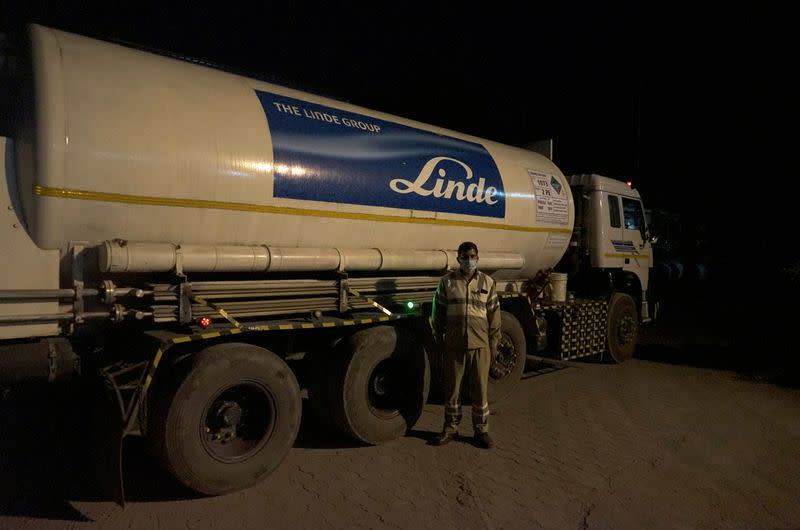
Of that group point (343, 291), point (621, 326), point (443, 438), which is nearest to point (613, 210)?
point (621, 326)

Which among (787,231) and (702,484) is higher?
(787,231)

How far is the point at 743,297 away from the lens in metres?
22.8

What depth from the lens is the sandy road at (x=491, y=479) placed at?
4.05 meters

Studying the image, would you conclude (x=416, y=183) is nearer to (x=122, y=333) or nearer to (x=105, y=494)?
(x=122, y=333)

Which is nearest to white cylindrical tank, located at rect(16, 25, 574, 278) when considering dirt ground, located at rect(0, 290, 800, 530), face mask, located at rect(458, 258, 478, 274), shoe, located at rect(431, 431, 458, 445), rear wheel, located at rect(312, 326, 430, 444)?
face mask, located at rect(458, 258, 478, 274)

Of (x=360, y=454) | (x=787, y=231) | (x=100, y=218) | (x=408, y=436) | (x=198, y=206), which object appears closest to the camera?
(x=100, y=218)

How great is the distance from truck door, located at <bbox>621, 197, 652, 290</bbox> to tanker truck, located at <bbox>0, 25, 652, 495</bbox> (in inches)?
172

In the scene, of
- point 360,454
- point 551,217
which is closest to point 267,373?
point 360,454

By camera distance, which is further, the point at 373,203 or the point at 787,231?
the point at 787,231

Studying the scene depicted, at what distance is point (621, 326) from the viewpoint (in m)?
9.58

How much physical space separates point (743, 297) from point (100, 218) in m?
24.9

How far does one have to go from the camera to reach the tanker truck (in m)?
3.90

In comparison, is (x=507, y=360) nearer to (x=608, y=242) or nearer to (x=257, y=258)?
(x=608, y=242)

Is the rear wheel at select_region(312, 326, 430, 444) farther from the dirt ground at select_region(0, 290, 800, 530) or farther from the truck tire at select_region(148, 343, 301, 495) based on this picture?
Result: the truck tire at select_region(148, 343, 301, 495)
